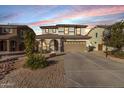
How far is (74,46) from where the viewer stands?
72.1ft

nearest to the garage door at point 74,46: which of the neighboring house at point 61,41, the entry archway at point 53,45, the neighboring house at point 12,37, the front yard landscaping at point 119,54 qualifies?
the neighboring house at point 61,41

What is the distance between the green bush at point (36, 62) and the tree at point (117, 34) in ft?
28.3

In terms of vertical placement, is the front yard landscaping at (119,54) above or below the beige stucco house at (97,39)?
below

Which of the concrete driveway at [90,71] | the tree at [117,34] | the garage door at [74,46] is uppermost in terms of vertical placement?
the tree at [117,34]

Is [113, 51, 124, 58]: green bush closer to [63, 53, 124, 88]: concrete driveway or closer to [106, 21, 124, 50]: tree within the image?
[106, 21, 124, 50]: tree

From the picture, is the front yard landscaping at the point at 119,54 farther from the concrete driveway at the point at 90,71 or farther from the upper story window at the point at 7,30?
the upper story window at the point at 7,30

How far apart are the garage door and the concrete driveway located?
0.89 m

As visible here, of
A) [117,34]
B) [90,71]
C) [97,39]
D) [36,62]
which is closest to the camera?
[36,62]

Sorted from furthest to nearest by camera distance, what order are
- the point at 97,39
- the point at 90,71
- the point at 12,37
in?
1. the point at 12,37
2. the point at 97,39
3. the point at 90,71

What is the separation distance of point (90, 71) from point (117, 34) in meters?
8.55

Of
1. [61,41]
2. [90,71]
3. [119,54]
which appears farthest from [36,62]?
[119,54]

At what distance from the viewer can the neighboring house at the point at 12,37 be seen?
19578 millimetres

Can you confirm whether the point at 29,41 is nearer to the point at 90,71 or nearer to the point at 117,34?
the point at 90,71

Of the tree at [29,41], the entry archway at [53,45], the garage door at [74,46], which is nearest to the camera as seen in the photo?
the tree at [29,41]
